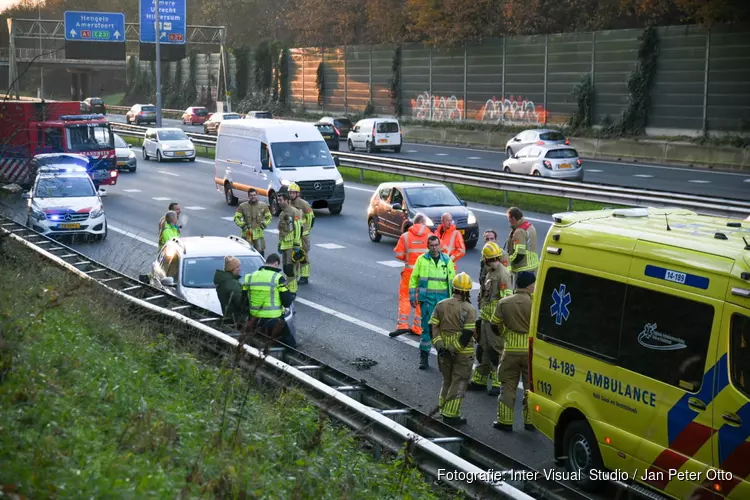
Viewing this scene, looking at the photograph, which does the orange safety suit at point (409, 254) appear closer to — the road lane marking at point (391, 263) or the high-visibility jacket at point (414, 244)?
the high-visibility jacket at point (414, 244)

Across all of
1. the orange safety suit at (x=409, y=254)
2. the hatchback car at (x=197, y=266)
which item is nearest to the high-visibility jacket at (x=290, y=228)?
the hatchback car at (x=197, y=266)

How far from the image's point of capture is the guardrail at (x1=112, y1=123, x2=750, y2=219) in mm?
23750

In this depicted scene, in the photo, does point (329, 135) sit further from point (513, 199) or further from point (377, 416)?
point (377, 416)

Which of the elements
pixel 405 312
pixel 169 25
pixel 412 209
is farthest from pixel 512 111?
pixel 405 312

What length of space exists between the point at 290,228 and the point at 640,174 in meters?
24.0

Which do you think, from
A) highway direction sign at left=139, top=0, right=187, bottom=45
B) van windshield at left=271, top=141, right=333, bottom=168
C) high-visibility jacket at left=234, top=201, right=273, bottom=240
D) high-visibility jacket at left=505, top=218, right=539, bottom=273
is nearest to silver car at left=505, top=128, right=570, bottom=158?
van windshield at left=271, top=141, right=333, bottom=168

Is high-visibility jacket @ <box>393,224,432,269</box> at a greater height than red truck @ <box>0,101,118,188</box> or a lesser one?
lesser

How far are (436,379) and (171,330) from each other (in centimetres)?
341

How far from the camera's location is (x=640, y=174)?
127 ft

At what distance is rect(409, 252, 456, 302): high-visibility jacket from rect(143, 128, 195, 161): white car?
34588mm

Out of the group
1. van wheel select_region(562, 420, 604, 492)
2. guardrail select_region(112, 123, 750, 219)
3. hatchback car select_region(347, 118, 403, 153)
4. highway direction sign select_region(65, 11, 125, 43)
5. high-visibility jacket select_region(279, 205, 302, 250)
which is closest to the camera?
van wheel select_region(562, 420, 604, 492)

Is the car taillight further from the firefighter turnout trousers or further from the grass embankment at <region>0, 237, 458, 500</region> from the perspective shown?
the firefighter turnout trousers

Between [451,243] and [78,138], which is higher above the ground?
[78,138]

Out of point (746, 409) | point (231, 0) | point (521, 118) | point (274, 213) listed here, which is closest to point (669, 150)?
point (521, 118)
